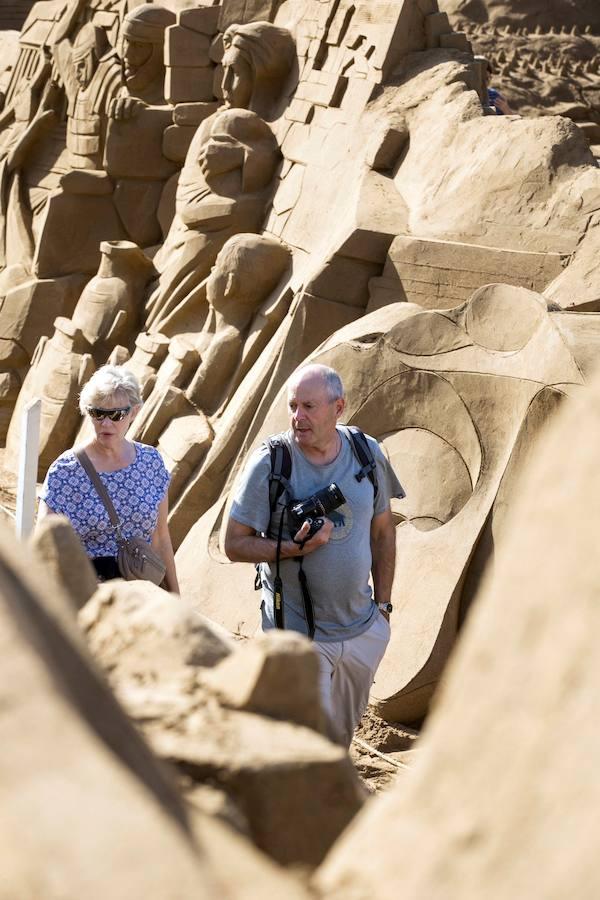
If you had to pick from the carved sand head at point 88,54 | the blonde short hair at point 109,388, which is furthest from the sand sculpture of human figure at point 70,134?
the blonde short hair at point 109,388

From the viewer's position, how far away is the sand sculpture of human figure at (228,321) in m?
7.26

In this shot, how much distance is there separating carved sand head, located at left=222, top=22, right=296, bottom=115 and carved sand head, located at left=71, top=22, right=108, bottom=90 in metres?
2.50

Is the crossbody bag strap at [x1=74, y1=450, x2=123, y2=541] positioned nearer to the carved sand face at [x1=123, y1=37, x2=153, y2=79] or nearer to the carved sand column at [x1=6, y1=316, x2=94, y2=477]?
the carved sand column at [x1=6, y1=316, x2=94, y2=477]

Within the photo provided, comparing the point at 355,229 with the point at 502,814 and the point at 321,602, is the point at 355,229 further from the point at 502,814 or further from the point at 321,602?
the point at 502,814

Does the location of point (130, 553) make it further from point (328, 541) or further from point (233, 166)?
point (233, 166)

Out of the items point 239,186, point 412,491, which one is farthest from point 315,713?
point 239,186

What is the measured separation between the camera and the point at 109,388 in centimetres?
354

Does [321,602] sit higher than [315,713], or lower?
lower

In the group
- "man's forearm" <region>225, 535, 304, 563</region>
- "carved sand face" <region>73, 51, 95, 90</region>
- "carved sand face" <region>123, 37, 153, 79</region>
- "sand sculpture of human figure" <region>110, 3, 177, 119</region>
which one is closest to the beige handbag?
"man's forearm" <region>225, 535, 304, 563</region>

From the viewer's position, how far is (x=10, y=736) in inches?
44.1

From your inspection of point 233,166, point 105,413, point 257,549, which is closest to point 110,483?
point 105,413

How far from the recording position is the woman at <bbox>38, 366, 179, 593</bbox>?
3.50 m

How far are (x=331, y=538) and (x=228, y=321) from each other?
4.13m

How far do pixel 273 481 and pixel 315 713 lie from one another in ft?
5.92
